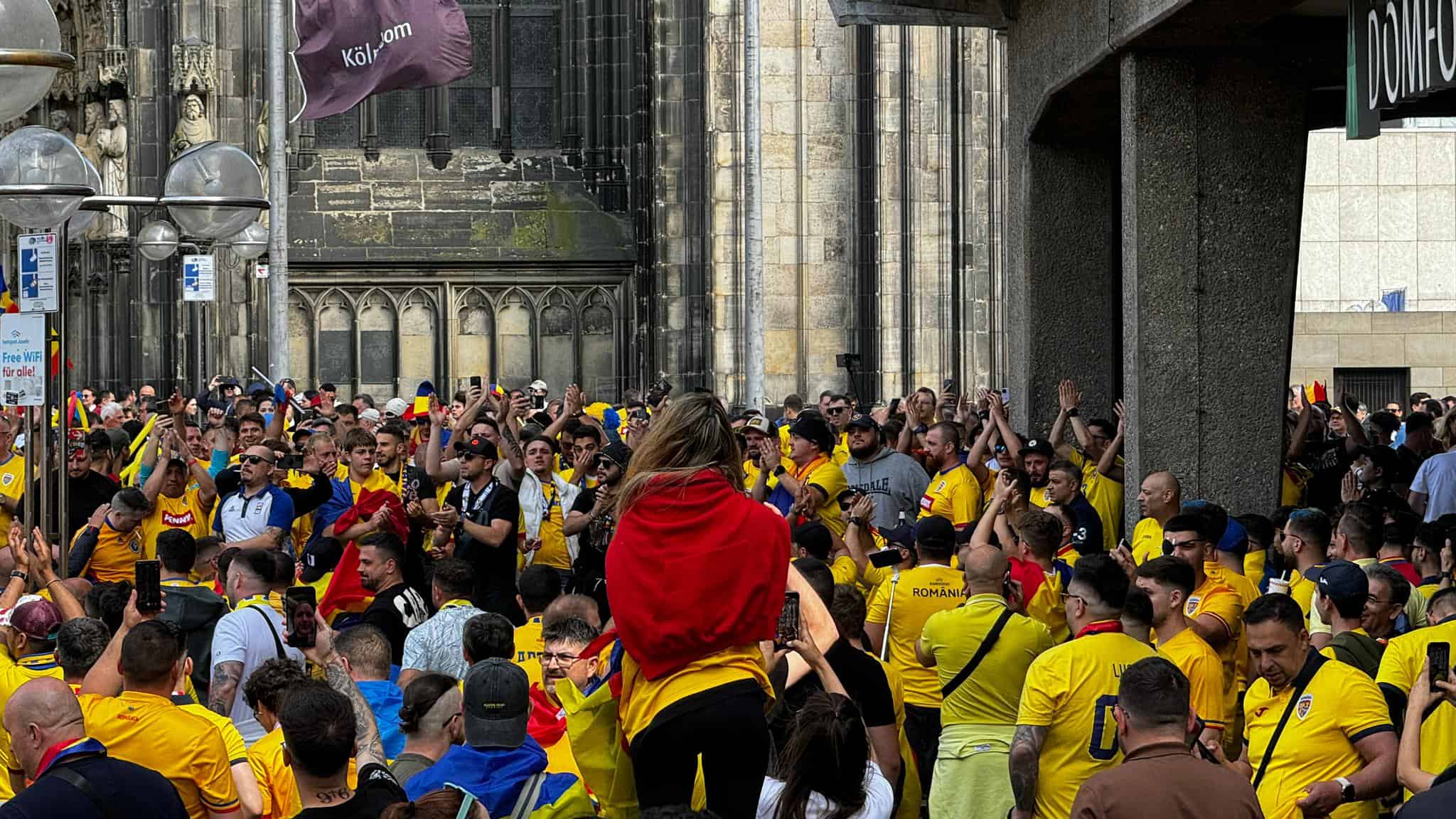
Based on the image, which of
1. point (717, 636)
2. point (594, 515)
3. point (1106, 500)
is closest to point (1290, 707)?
point (717, 636)

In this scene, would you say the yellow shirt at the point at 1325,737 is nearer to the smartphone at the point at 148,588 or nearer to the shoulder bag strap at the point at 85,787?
the shoulder bag strap at the point at 85,787

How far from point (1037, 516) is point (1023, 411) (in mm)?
5948

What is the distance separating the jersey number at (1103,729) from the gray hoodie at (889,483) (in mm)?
5972

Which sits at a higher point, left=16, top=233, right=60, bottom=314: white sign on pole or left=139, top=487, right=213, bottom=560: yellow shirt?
left=16, top=233, right=60, bottom=314: white sign on pole

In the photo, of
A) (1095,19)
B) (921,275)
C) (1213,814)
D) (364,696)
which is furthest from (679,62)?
(1213,814)

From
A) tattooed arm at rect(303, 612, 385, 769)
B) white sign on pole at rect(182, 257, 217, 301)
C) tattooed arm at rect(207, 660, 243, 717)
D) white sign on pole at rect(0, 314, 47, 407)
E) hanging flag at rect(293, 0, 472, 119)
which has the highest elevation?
hanging flag at rect(293, 0, 472, 119)

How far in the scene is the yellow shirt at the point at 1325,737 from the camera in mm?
7000

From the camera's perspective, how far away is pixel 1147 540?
422 inches

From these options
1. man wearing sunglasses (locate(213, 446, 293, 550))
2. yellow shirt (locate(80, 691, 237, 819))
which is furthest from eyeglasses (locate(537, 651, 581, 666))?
man wearing sunglasses (locate(213, 446, 293, 550))

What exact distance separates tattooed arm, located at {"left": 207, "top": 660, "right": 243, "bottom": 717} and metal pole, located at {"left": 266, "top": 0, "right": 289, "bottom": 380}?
18583 mm

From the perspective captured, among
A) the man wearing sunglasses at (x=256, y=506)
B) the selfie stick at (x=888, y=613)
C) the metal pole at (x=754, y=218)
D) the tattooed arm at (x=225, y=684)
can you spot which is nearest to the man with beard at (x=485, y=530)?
the man wearing sunglasses at (x=256, y=506)

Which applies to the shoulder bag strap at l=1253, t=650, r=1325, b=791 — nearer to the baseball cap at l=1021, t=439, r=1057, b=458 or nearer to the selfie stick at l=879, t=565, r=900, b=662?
the selfie stick at l=879, t=565, r=900, b=662

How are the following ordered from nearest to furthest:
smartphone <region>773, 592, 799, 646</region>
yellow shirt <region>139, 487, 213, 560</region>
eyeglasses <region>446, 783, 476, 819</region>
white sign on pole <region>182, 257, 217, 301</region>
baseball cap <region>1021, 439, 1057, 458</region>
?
eyeglasses <region>446, 783, 476, 819</region> → smartphone <region>773, 592, 799, 646</region> → yellow shirt <region>139, 487, 213, 560</region> → baseball cap <region>1021, 439, 1057, 458</region> → white sign on pole <region>182, 257, 217, 301</region>

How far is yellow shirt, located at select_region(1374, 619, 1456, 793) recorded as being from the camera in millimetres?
7082
